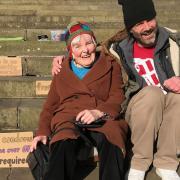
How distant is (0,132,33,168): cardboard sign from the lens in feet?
12.3

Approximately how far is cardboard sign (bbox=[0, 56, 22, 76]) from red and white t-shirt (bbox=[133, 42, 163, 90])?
1.79m

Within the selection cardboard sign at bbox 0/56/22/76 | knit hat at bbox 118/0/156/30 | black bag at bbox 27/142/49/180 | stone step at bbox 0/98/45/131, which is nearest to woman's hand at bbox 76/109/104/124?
black bag at bbox 27/142/49/180

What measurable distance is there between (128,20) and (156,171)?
1298mm

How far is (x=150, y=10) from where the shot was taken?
11.3 ft

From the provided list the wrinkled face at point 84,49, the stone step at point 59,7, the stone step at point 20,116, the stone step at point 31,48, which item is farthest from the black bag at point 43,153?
the stone step at point 59,7

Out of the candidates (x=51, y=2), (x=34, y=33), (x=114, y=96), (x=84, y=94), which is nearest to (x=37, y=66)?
(x=34, y=33)

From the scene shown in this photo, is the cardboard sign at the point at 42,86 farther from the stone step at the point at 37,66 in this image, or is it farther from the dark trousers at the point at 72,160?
the dark trousers at the point at 72,160

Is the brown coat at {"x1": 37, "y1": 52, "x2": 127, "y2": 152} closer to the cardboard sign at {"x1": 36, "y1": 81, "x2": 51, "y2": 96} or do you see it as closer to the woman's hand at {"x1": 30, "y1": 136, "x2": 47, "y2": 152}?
the woman's hand at {"x1": 30, "y1": 136, "x2": 47, "y2": 152}

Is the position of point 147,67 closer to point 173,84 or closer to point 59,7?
point 173,84

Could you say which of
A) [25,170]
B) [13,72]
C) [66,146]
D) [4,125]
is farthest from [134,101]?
[13,72]

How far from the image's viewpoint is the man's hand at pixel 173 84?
3.35m

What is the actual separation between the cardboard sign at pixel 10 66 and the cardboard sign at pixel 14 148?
4.32 feet

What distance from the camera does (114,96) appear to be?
3566 mm

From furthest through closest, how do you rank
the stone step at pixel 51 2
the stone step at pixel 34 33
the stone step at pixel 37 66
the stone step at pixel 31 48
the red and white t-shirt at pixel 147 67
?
the stone step at pixel 51 2 → the stone step at pixel 34 33 → the stone step at pixel 31 48 → the stone step at pixel 37 66 → the red and white t-shirt at pixel 147 67
